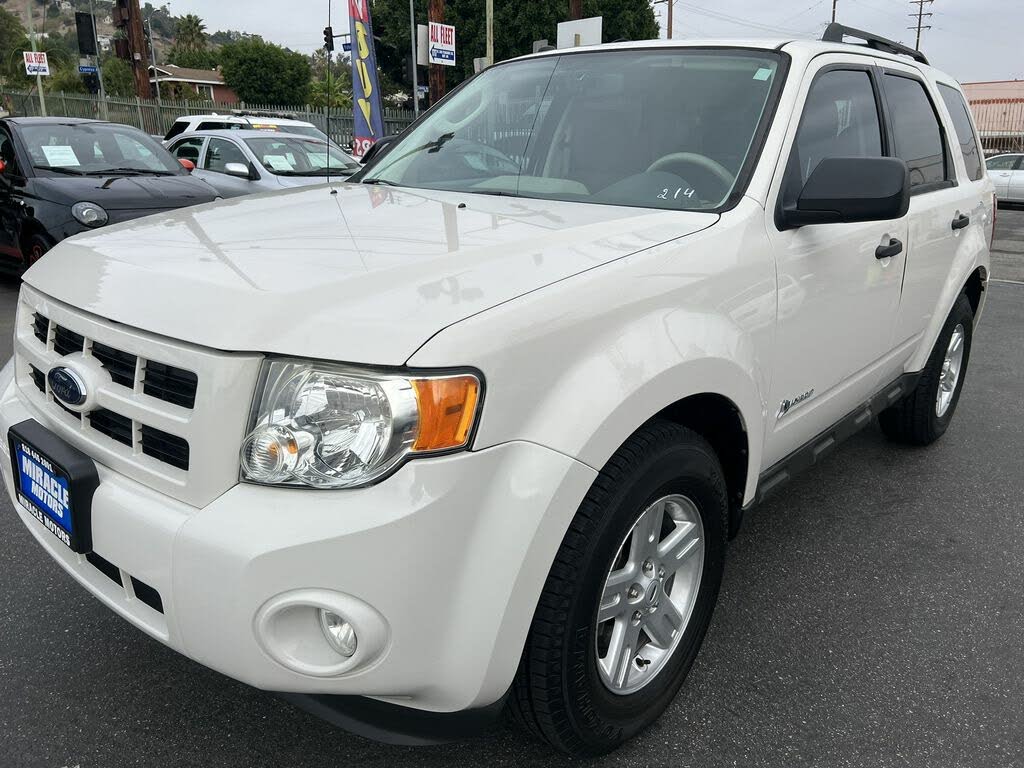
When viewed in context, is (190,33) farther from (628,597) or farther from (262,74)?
(628,597)

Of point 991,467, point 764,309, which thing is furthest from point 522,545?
point 991,467

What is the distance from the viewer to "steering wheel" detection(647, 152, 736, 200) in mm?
2354

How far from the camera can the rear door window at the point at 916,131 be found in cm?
319

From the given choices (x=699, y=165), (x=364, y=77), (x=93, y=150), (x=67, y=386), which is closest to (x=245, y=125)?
(x=364, y=77)

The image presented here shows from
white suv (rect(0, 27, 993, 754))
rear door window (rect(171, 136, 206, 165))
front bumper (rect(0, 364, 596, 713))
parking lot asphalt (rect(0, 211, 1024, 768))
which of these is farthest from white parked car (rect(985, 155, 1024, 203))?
front bumper (rect(0, 364, 596, 713))

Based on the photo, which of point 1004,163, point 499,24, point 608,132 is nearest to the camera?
point 608,132

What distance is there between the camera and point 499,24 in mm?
36219

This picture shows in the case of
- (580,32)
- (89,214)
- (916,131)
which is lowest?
(89,214)

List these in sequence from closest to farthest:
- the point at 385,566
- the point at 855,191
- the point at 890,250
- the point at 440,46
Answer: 1. the point at 385,566
2. the point at 855,191
3. the point at 890,250
4. the point at 440,46

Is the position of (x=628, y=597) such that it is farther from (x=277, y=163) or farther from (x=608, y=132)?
(x=277, y=163)

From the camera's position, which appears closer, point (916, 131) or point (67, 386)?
point (67, 386)

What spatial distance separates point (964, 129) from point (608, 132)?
91.1 inches

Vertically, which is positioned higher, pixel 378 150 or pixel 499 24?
pixel 499 24

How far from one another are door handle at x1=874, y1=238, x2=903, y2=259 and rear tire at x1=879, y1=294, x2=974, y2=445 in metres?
0.98
